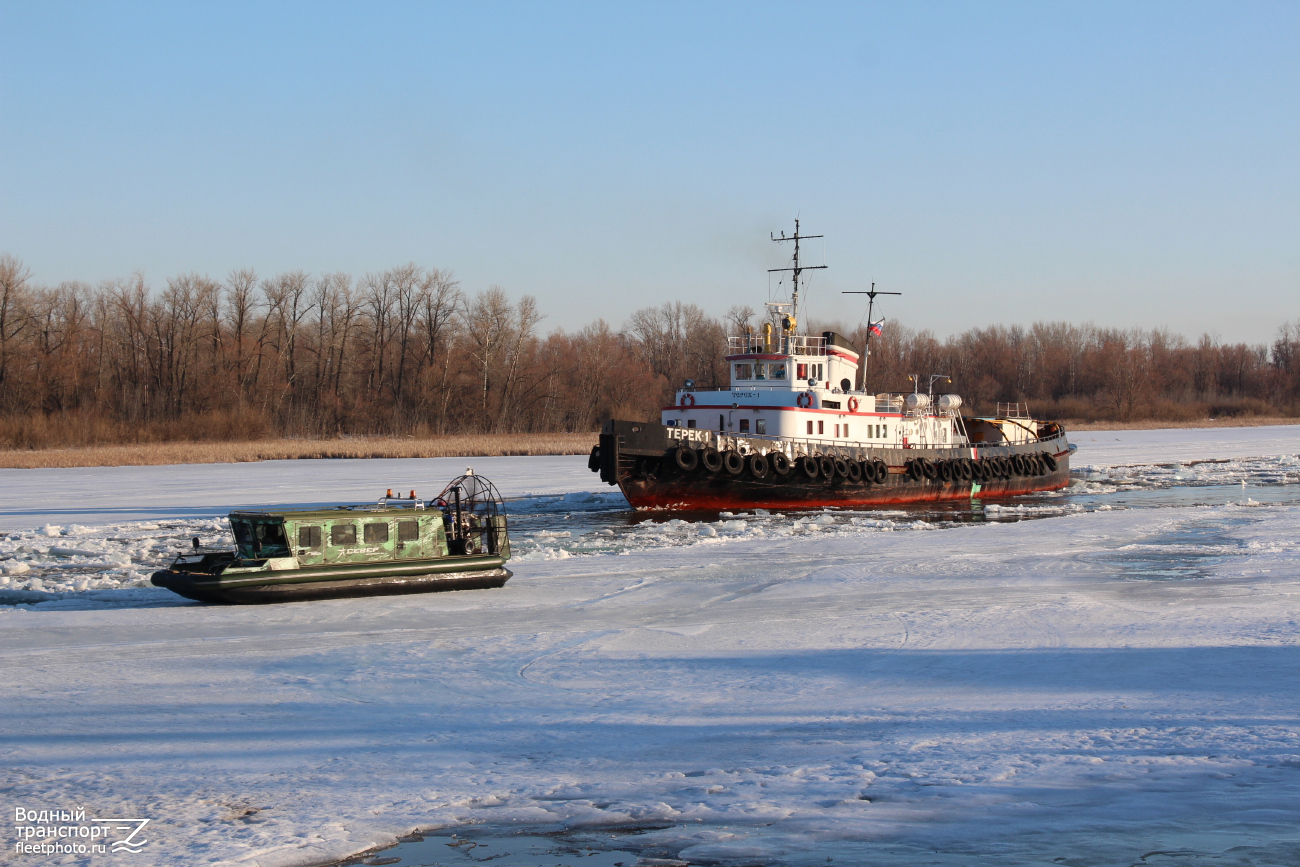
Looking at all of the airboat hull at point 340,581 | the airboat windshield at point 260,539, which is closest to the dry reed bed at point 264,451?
the airboat windshield at point 260,539

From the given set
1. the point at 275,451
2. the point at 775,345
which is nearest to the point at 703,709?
the point at 775,345

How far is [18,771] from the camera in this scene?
649 centimetres

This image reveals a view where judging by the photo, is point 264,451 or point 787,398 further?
point 264,451

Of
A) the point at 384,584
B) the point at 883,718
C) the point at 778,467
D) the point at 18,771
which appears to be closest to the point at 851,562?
the point at 384,584

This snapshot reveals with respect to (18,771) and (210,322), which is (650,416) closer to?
(210,322)

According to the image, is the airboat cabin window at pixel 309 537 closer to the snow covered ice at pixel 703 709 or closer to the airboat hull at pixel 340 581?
the airboat hull at pixel 340 581

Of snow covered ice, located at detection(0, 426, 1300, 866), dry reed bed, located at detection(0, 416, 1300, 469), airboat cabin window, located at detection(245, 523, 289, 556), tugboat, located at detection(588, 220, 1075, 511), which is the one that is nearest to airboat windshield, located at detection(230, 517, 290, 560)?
airboat cabin window, located at detection(245, 523, 289, 556)

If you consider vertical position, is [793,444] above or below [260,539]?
above

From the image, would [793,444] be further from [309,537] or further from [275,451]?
[275,451]

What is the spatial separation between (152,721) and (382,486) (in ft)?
75.7

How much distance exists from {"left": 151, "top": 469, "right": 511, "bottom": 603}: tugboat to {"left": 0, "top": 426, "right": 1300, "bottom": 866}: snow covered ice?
15.6 inches

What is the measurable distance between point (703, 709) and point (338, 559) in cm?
692

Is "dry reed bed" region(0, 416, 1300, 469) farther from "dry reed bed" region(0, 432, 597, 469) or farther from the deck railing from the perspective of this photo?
the deck railing

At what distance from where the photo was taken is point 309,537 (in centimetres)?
1318
